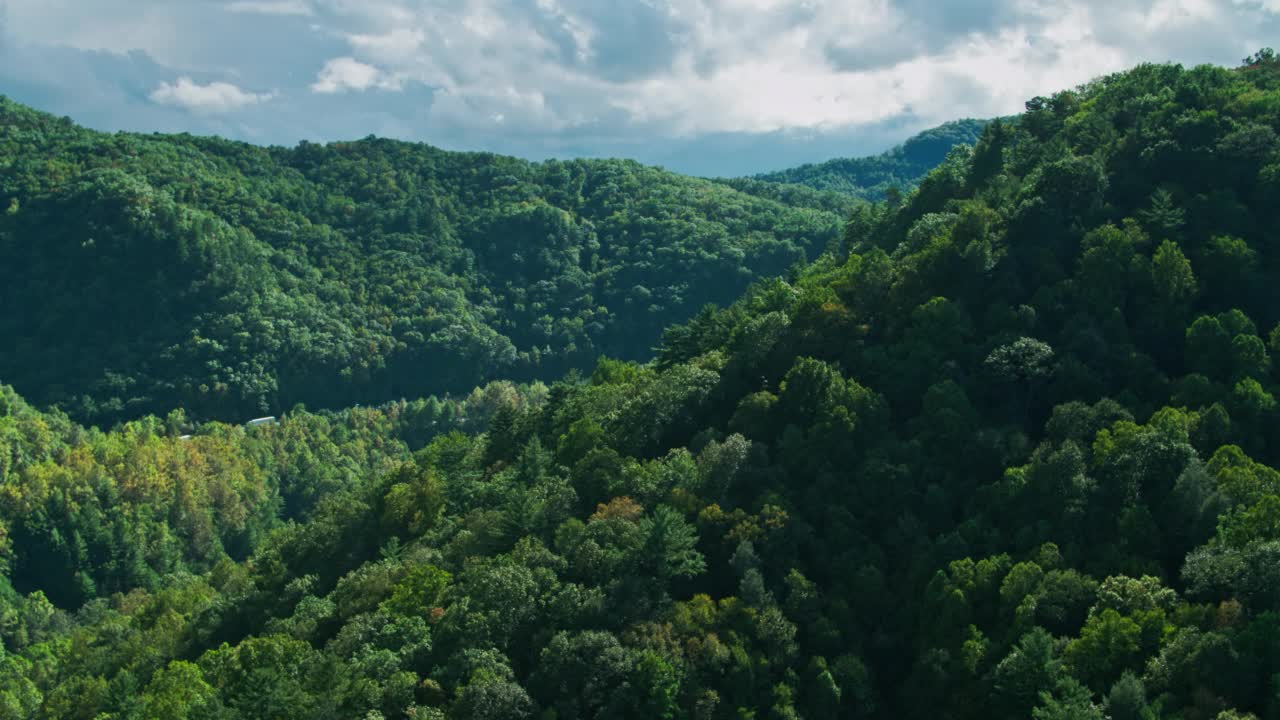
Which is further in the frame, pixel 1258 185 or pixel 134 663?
pixel 1258 185

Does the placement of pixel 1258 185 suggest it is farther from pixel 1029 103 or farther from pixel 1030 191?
pixel 1029 103

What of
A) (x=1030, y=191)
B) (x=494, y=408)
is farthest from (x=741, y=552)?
(x=494, y=408)

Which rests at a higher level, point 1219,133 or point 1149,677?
point 1219,133

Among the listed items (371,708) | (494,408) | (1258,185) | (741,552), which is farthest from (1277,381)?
(494,408)

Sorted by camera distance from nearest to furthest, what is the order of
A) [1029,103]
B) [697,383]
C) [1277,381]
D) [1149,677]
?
[1149,677] → [1277,381] → [697,383] → [1029,103]

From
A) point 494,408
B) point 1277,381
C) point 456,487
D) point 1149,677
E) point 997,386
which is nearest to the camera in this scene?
point 1149,677

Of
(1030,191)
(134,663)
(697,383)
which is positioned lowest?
(134,663)
